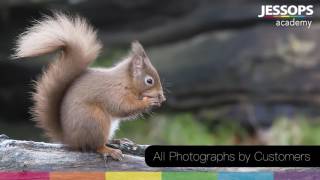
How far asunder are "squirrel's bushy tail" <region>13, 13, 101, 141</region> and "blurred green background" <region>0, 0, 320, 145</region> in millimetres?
77

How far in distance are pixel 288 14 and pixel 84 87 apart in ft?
2.44

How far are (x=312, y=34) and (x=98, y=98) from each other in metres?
0.80

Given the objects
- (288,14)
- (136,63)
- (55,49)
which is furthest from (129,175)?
(288,14)

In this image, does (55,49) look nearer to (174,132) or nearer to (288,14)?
(174,132)

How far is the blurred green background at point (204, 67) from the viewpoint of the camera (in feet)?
18.0

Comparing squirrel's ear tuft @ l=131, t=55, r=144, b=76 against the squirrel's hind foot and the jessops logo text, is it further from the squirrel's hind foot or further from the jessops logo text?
the jessops logo text

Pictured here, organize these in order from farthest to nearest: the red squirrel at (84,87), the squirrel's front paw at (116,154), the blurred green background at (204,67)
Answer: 1. the blurred green background at (204,67)
2. the squirrel's front paw at (116,154)
3. the red squirrel at (84,87)

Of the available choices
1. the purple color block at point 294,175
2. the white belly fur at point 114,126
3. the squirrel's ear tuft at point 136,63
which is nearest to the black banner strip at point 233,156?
the purple color block at point 294,175

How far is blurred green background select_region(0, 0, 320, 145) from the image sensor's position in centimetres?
550

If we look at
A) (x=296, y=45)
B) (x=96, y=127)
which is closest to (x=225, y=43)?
(x=296, y=45)

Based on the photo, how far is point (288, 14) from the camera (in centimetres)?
545

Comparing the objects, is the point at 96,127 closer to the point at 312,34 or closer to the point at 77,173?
the point at 77,173

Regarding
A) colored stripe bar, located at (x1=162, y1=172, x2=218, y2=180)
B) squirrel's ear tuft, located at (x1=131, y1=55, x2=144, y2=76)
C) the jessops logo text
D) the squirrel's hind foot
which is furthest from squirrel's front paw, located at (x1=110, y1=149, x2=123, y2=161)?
the jessops logo text

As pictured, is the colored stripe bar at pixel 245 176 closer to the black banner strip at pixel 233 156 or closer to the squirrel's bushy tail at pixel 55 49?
the black banner strip at pixel 233 156
